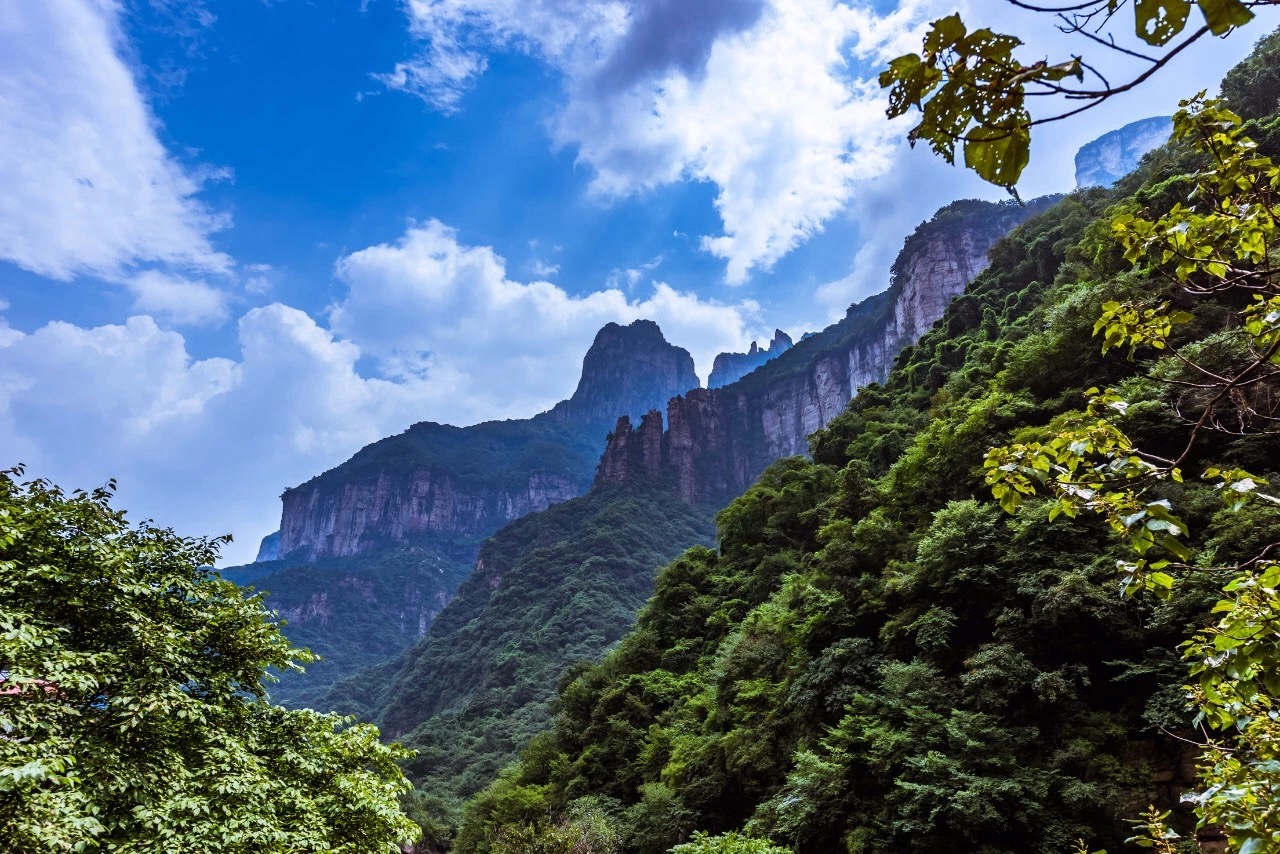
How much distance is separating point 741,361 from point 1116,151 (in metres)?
85.6

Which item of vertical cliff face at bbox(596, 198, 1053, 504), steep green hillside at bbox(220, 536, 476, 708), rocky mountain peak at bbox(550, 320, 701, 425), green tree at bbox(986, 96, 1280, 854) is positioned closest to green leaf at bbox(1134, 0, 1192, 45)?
green tree at bbox(986, 96, 1280, 854)

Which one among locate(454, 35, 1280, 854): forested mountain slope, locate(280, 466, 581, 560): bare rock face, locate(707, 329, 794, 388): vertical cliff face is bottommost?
locate(454, 35, 1280, 854): forested mountain slope

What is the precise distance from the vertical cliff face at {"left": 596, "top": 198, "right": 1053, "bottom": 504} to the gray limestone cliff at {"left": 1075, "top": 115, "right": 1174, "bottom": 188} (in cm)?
4587

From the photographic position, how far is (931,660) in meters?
10.4

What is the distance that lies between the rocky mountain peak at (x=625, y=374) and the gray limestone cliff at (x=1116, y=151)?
94.1 meters

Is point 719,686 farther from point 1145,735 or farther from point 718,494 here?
point 718,494

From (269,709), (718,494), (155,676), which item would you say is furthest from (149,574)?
(718,494)

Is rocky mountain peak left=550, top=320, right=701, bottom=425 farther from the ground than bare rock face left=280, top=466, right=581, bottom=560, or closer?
farther from the ground

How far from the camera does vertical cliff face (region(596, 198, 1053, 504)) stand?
73.1 meters

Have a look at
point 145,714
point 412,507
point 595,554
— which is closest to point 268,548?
point 412,507

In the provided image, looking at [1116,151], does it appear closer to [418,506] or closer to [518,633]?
[518,633]

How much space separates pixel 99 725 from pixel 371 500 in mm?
138119

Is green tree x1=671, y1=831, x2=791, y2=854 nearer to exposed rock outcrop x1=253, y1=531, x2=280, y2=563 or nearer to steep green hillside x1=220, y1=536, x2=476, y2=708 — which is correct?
steep green hillside x1=220, y1=536, x2=476, y2=708

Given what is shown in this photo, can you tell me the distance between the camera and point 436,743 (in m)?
39.9
